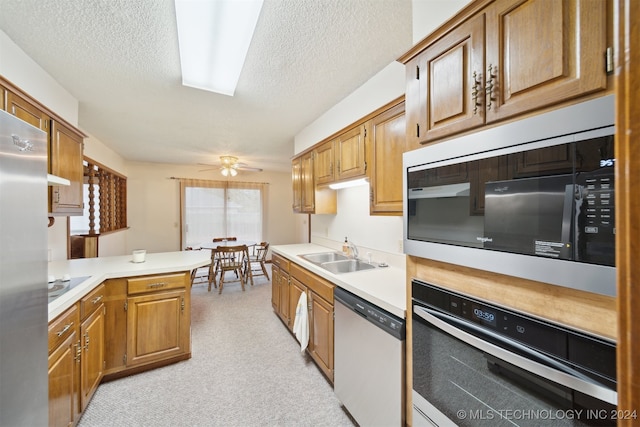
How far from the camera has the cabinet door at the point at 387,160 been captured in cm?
167

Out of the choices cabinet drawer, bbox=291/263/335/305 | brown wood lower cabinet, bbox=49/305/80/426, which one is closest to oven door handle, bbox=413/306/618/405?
cabinet drawer, bbox=291/263/335/305

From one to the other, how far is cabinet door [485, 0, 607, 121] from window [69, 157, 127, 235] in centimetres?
442

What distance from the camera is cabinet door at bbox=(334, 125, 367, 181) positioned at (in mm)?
2038

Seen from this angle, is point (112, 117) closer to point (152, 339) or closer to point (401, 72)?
point (152, 339)

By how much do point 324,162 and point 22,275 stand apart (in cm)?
225

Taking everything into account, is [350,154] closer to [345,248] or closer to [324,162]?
[324,162]

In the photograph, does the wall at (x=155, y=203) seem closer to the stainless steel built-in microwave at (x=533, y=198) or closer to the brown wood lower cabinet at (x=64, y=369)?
the brown wood lower cabinet at (x=64, y=369)

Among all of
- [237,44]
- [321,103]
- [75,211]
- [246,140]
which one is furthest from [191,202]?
[237,44]

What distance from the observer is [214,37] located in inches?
61.4

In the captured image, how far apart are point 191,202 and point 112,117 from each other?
316cm

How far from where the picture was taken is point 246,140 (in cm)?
386

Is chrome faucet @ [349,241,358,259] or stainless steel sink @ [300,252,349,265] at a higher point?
chrome faucet @ [349,241,358,259]

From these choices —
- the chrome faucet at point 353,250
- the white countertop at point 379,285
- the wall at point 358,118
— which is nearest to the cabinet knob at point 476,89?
the wall at point 358,118

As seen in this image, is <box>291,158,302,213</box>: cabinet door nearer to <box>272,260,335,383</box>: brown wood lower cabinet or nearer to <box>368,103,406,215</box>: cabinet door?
<box>272,260,335,383</box>: brown wood lower cabinet
